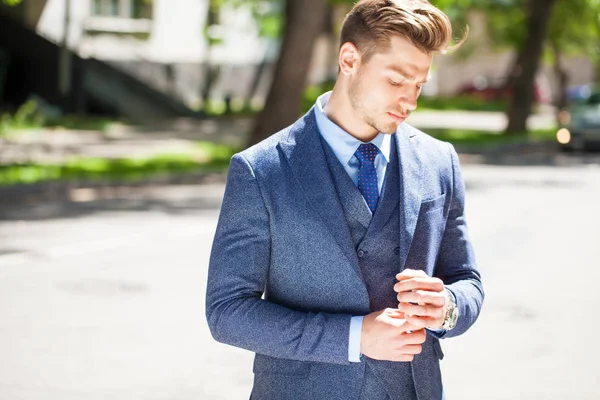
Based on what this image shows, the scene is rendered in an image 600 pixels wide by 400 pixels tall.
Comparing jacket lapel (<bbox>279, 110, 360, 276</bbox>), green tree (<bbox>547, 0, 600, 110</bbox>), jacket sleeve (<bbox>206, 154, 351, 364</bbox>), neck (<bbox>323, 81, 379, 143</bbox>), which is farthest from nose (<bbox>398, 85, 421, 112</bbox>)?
green tree (<bbox>547, 0, 600, 110</bbox>)

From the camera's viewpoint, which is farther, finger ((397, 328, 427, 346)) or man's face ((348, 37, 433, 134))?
man's face ((348, 37, 433, 134))

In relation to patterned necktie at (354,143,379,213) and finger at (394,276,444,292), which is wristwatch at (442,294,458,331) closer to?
finger at (394,276,444,292)

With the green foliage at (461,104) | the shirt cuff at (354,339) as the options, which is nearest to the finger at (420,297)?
the shirt cuff at (354,339)

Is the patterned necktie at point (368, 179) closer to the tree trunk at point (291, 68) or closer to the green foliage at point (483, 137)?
the tree trunk at point (291, 68)

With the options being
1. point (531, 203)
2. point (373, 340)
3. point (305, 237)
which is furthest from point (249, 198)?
point (531, 203)

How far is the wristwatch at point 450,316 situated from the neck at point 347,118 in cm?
45

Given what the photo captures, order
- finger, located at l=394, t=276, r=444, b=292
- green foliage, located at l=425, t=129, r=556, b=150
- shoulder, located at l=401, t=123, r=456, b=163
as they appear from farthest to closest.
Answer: green foliage, located at l=425, t=129, r=556, b=150, shoulder, located at l=401, t=123, r=456, b=163, finger, located at l=394, t=276, r=444, b=292

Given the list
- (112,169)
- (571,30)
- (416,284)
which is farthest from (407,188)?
(571,30)

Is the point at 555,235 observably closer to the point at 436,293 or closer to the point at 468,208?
the point at 468,208

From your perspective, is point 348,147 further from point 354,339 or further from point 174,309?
point 174,309

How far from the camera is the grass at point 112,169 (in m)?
16.9

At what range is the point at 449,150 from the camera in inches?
113

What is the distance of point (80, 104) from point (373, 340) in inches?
1304

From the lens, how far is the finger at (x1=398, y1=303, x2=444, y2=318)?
7.93 feet
